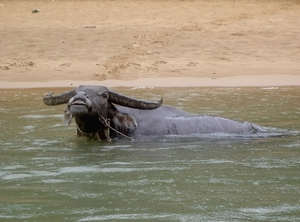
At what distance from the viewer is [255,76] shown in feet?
55.6

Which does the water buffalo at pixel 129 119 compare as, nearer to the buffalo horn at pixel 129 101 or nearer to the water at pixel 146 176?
the buffalo horn at pixel 129 101

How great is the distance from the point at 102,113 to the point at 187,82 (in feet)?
26.8

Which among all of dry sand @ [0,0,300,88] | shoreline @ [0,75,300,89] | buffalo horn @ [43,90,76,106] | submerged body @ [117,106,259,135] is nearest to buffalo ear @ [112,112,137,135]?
submerged body @ [117,106,259,135]

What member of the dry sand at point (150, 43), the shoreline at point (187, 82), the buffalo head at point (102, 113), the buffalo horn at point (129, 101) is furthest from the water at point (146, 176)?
the dry sand at point (150, 43)

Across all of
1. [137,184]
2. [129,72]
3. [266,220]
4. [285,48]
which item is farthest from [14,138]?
[285,48]

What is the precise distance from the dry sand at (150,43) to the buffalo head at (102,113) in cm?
765

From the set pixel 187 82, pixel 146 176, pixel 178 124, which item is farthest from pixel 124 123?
pixel 187 82

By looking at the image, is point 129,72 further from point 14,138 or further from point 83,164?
point 83,164

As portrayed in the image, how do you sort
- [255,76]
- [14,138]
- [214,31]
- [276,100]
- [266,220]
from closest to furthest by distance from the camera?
1. [266,220]
2. [14,138]
3. [276,100]
4. [255,76]
5. [214,31]

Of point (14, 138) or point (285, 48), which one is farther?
point (285, 48)

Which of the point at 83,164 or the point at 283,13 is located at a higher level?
the point at 283,13

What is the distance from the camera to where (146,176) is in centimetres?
636

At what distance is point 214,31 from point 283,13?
3932 millimetres

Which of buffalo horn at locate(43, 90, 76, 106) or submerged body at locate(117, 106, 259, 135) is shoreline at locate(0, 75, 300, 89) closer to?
submerged body at locate(117, 106, 259, 135)
